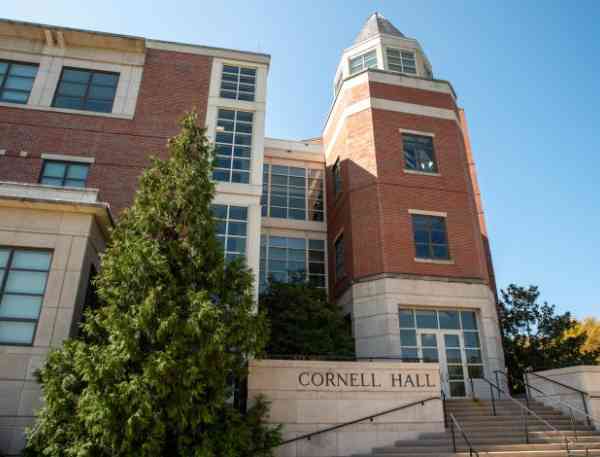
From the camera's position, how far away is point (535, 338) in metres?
20.1

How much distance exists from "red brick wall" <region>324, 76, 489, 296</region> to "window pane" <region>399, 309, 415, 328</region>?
59.9 inches

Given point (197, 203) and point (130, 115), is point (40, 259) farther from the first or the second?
point (130, 115)

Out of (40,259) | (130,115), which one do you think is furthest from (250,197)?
(40,259)

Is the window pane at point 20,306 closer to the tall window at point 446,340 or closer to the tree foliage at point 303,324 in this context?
the tree foliage at point 303,324

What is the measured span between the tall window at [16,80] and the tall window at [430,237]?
17.0m

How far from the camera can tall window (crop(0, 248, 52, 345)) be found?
36.8ft

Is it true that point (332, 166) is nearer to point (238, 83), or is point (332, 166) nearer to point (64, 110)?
point (238, 83)

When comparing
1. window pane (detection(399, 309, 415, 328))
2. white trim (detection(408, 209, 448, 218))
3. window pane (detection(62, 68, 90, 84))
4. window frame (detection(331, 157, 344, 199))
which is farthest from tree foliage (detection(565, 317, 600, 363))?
window pane (detection(62, 68, 90, 84))

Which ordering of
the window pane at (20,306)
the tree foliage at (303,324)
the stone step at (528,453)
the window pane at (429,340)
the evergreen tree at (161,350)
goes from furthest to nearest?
the window pane at (429,340) → the tree foliage at (303,324) → the window pane at (20,306) → the stone step at (528,453) → the evergreen tree at (161,350)

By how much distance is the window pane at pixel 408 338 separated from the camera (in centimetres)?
1730

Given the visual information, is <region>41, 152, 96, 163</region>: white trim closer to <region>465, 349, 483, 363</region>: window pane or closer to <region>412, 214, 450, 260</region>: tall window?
<region>412, 214, 450, 260</region>: tall window

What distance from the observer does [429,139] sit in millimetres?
21641

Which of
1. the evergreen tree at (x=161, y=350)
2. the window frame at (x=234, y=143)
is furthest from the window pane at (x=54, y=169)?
the evergreen tree at (x=161, y=350)

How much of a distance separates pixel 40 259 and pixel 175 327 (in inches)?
221
